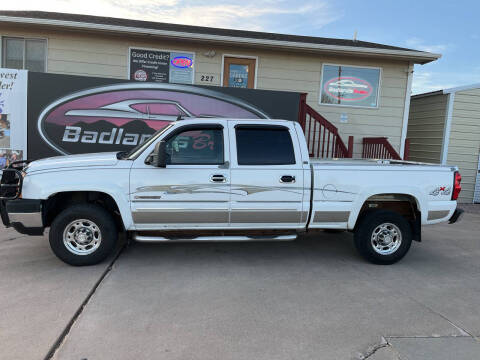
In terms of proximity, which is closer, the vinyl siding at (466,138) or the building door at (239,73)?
the building door at (239,73)

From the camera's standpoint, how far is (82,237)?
4.58m

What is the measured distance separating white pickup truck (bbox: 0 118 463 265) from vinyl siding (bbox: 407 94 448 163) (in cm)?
710

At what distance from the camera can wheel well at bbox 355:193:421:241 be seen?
16.8ft

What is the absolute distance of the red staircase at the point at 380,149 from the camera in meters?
8.99

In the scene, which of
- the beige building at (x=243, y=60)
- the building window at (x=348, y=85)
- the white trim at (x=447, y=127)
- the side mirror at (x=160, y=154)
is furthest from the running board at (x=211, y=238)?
the white trim at (x=447, y=127)

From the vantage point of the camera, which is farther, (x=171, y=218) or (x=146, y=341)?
(x=171, y=218)

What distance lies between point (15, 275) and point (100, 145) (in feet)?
13.1

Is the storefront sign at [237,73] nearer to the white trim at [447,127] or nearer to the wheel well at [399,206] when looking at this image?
the wheel well at [399,206]

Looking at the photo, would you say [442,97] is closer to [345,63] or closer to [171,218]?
[345,63]

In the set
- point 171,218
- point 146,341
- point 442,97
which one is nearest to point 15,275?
point 171,218

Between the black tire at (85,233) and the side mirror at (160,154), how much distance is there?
3.19 feet

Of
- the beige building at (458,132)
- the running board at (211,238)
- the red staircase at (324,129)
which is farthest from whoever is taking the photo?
the beige building at (458,132)

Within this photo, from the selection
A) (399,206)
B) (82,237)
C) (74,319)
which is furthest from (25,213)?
(399,206)

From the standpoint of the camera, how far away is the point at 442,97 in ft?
36.8
